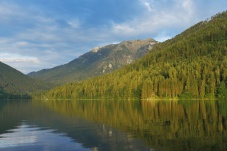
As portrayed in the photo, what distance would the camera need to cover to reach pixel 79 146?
3781 cm

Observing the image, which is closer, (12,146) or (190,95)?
(12,146)

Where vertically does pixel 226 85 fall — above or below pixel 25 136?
above

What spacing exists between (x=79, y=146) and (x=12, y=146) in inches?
406

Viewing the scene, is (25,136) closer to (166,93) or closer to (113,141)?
(113,141)

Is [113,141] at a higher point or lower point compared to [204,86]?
lower

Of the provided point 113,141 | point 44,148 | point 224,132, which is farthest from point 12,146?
point 224,132

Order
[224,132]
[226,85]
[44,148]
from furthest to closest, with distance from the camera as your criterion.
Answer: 1. [226,85]
2. [224,132]
3. [44,148]

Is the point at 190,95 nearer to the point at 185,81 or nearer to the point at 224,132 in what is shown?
the point at 185,81

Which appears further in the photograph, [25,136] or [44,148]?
[25,136]

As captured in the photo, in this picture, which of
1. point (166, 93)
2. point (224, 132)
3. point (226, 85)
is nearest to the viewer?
point (224, 132)

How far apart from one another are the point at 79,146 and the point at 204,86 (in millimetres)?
157038

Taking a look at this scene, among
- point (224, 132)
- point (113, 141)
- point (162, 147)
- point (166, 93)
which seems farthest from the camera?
point (166, 93)

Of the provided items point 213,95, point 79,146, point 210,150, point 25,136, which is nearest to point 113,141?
point 79,146

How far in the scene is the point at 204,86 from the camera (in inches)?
7082
